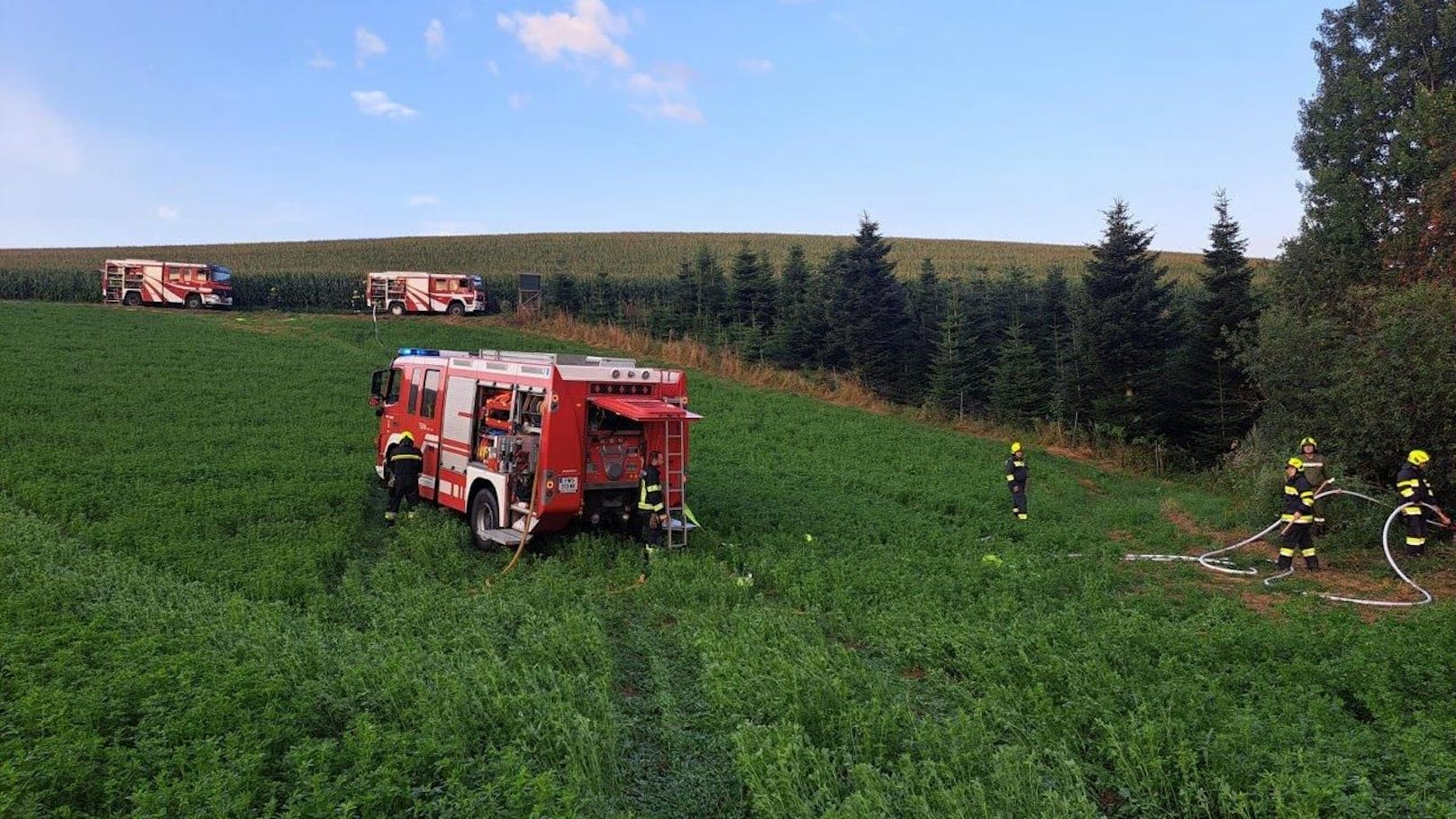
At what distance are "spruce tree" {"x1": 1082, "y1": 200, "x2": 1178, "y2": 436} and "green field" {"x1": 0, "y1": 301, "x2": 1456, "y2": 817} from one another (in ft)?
45.7

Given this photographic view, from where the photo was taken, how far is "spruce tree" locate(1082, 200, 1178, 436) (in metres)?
27.2

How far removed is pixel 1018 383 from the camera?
30.0 metres

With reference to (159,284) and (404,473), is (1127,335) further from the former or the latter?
(159,284)

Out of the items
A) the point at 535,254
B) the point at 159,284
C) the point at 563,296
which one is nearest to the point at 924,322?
the point at 563,296

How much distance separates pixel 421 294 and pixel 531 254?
32910 millimetres

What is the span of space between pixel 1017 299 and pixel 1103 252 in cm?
636

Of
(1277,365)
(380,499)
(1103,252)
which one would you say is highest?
(1103,252)

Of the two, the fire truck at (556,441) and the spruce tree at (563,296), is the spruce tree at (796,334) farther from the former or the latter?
the fire truck at (556,441)

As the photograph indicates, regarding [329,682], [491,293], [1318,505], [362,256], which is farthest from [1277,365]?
[362,256]

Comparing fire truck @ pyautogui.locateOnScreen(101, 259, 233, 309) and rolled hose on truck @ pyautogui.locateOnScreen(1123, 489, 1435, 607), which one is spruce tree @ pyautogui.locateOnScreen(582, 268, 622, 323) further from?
rolled hose on truck @ pyautogui.locateOnScreen(1123, 489, 1435, 607)

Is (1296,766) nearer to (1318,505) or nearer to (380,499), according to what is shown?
(1318,505)

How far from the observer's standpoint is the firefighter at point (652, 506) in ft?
38.6

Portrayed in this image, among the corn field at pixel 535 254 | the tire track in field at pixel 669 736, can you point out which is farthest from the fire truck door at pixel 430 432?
the corn field at pixel 535 254

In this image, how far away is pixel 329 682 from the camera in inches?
249
